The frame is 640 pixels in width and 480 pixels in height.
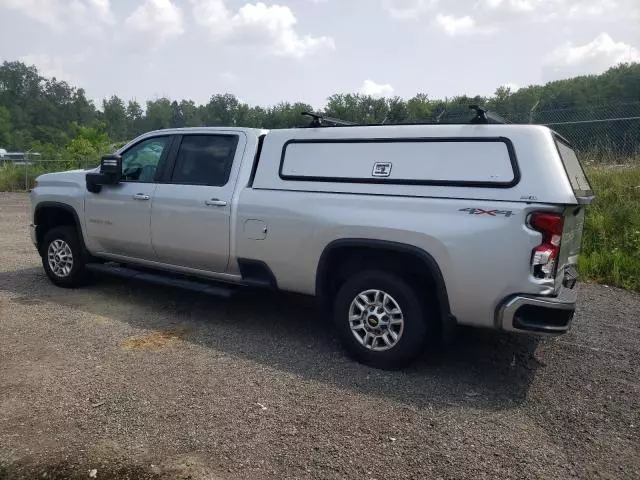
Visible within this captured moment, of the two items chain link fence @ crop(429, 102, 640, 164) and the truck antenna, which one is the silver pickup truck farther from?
chain link fence @ crop(429, 102, 640, 164)

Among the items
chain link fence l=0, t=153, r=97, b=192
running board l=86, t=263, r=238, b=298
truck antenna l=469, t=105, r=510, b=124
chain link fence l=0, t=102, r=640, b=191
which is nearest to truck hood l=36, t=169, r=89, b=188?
running board l=86, t=263, r=238, b=298

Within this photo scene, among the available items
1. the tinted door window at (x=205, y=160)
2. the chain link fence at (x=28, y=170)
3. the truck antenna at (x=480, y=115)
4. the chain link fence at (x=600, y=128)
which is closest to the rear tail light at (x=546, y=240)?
the truck antenna at (x=480, y=115)

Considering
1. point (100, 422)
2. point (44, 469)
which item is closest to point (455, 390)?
point (100, 422)

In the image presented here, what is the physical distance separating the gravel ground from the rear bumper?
0.57 meters

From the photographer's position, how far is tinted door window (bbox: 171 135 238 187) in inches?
210

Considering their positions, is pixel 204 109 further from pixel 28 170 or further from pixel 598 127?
pixel 598 127

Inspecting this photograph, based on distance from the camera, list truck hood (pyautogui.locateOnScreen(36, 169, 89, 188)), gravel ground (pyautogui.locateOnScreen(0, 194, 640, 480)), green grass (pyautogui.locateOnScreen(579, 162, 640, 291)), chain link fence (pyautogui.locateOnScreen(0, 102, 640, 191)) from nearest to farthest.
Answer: gravel ground (pyautogui.locateOnScreen(0, 194, 640, 480))
truck hood (pyautogui.locateOnScreen(36, 169, 89, 188))
green grass (pyautogui.locateOnScreen(579, 162, 640, 291))
chain link fence (pyautogui.locateOnScreen(0, 102, 640, 191))

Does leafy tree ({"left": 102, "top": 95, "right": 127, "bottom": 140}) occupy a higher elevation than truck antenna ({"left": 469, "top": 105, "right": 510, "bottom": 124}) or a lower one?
higher

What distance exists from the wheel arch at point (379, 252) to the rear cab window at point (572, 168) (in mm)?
1135

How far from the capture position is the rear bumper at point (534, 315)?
3.71m

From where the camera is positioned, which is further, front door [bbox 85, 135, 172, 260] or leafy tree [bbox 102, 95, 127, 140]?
leafy tree [bbox 102, 95, 127, 140]

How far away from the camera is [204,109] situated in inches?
1732

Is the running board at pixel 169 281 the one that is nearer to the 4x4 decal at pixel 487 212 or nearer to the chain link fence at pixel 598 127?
the 4x4 decal at pixel 487 212

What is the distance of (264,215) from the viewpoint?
191 inches
